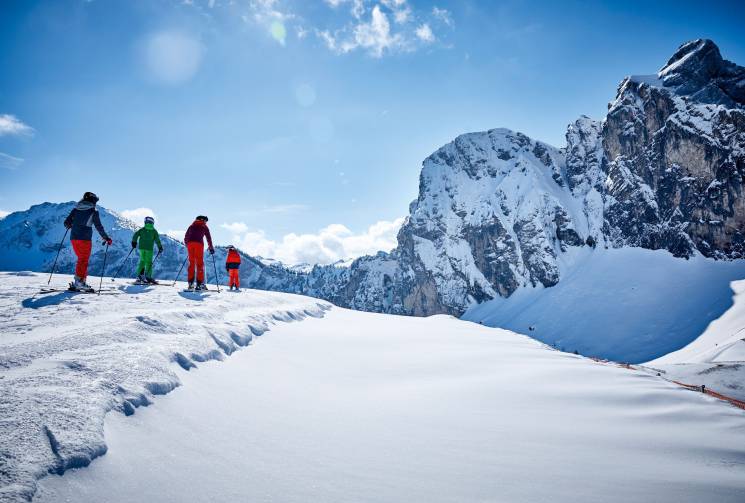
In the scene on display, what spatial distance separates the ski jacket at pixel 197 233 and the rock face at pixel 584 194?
295ft

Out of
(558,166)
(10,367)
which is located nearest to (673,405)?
(10,367)

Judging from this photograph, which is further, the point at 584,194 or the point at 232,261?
the point at 584,194

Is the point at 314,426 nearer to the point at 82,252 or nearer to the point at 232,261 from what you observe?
the point at 82,252

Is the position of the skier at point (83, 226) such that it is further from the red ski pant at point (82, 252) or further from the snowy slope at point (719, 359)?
the snowy slope at point (719, 359)

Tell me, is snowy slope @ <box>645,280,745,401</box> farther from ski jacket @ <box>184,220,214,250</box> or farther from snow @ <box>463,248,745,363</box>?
ski jacket @ <box>184,220,214,250</box>

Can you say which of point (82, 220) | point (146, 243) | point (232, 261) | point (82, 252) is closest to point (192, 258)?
point (146, 243)

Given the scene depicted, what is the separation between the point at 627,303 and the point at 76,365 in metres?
86.7

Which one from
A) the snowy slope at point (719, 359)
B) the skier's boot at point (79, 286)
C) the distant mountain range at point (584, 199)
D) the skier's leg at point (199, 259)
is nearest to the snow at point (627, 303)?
the distant mountain range at point (584, 199)

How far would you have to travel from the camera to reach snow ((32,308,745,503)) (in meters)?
2.04

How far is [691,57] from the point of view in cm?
7719

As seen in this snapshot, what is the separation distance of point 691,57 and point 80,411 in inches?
4442

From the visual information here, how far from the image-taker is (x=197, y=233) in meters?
12.1

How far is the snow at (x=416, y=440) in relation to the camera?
2045mm

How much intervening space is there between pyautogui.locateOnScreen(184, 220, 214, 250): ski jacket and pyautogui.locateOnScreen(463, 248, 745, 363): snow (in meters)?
64.7
